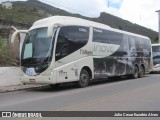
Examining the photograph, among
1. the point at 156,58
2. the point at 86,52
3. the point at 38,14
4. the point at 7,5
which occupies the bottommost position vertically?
the point at 86,52

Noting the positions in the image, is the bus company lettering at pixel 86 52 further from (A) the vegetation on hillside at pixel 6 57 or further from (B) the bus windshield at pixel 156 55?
→ (B) the bus windshield at pixel 156 55

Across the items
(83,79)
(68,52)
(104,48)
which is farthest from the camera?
(104,48)

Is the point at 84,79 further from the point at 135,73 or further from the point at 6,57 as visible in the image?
the point at 135,73

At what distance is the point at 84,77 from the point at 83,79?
0.13 m

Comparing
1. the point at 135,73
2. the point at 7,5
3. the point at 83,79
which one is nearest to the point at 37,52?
the point at 83,79

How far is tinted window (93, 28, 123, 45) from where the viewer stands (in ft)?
66.8

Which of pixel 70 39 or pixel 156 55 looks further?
pixel 156 55

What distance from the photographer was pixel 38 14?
39.5m

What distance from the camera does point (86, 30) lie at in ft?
64.0

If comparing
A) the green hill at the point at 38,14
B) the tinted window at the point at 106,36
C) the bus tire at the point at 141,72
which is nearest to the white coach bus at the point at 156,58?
the bus tire at the point at 141,72

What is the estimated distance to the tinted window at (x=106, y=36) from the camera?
20375 mm

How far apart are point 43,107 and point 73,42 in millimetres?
6900

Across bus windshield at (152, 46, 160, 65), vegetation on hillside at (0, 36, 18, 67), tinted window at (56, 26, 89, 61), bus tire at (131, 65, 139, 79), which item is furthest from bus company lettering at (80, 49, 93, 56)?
bus windshield at (152, 46, 160, 65)

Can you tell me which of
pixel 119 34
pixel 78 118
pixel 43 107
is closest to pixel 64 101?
pixel 43 107
